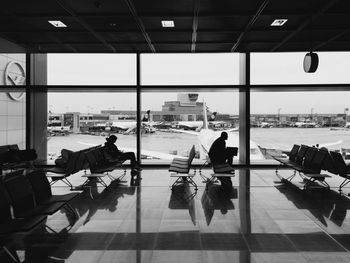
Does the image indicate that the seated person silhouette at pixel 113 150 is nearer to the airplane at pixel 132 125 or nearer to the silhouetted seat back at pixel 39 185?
the airplane at pixel 132 125

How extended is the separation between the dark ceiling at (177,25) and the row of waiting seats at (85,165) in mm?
2958

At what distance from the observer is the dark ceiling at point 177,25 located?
615 centimetres

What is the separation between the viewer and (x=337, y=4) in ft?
19.5

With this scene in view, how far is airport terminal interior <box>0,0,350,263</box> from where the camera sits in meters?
3.87

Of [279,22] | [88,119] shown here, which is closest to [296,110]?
[279,22]

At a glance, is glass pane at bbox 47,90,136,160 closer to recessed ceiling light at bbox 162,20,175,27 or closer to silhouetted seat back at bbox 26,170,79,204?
recessed ceiling light at bbox 162,20,175,27

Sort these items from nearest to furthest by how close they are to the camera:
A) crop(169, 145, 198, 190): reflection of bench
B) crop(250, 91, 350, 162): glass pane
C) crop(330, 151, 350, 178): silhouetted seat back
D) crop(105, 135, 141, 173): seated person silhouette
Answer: crop(330, 151, 350, 178): silhouetted seat back < crop(169, 145, 198, 190): reflection of bench < crop(105, 135, 141, 173): seated person silhouette < crop(250, 91, 350, 162): glass pane

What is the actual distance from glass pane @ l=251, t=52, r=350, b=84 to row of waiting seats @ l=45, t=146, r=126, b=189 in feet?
17.5

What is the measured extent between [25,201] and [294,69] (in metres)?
9.03

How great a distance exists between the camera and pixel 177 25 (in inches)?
297

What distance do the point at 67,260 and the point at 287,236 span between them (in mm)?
2678

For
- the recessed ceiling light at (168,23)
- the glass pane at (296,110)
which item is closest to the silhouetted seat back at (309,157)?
the glass pane at (296,110)

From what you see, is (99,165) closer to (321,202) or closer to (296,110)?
(321,202)

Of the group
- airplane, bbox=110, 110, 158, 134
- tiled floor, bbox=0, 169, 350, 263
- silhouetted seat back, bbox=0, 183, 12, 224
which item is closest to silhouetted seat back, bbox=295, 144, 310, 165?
tiled floor, bbox=0, 169, 350, 263
